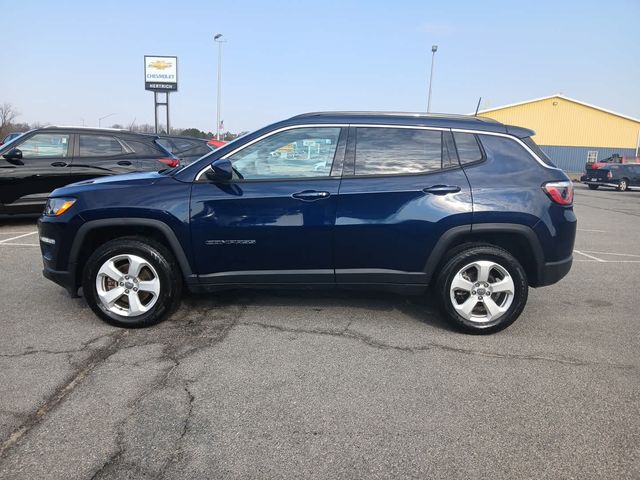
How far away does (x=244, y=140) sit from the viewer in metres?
3.98

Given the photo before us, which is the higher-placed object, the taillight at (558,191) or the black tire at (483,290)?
the taillight at (558,191)

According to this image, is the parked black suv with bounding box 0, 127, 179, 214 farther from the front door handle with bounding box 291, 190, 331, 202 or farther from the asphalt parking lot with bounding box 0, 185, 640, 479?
the front door handle with bounding box 291, 190, 331, 202

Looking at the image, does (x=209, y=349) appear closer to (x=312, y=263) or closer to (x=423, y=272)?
(x=312, y=263)

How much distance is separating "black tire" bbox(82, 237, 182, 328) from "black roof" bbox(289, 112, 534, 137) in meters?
1.54

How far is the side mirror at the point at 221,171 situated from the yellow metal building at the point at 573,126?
5020cm

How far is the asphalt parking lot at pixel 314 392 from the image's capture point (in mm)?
2396

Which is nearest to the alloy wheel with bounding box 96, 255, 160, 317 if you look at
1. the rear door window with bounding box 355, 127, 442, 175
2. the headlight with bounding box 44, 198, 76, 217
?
the headlight with bounding box 44, 198, 76, 217

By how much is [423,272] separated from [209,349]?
177cm

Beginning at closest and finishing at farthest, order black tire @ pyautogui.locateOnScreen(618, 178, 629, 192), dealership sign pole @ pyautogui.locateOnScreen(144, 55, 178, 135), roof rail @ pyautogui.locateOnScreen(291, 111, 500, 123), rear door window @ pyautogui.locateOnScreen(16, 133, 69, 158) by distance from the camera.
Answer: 1. roof rail @ pyautogui.locateOnScreen(291, 111, 500, 123)
2. rear door window @ pyautogui.locateOnScreen(16, 133, 69, 158)
3. black tire @ pyautogui.locateOnScreen(618, 178, 629, 192)
4. dealership sign pole @ pyautogui.locateOnScreen(144, 55, 178, 135)

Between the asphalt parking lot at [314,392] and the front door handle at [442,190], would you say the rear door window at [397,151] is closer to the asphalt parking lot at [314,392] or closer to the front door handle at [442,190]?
the front door handle at [442,190]

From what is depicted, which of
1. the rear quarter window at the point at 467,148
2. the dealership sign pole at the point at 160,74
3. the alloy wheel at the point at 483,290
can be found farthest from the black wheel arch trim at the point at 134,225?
the dealership sign pole at the point at 160,74

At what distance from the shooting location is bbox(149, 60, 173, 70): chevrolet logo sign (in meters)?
34.9

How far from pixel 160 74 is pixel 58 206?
3453cm

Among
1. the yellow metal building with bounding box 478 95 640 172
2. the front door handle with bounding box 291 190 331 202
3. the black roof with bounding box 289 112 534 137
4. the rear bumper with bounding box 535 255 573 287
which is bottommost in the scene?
the rear bumper with bounding box 535 255 573 287
